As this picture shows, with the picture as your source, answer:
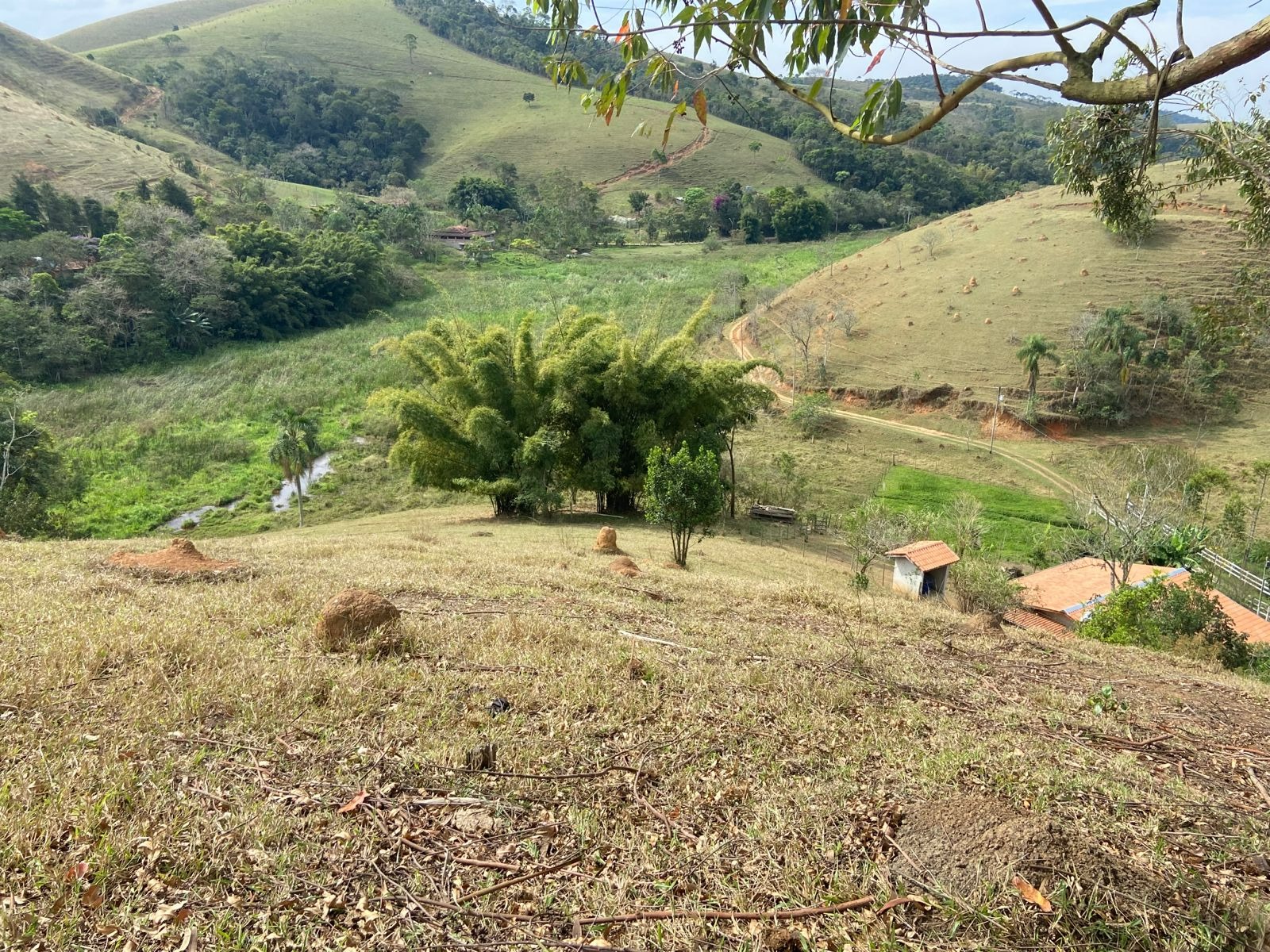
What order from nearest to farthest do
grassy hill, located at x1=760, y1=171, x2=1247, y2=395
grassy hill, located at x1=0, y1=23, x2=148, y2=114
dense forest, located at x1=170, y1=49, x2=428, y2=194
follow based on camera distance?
grassy hill, located at x1=760, y1=171, x2=1247, y2=395 → grassy hill, located at x1=0, y1=23, x2=148, y2=114 → dense forest, located at x1=170, y1=49, x2=428, y2=194

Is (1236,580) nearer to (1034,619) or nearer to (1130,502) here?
(1130,502)

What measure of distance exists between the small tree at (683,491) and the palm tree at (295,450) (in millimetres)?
12458

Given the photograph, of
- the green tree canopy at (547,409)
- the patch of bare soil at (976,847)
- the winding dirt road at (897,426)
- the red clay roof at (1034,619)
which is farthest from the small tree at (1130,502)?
the patch of bare soil at (976,847)

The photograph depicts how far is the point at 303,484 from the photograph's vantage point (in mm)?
25266

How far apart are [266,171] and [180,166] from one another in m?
19.6

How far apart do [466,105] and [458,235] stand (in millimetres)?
50445

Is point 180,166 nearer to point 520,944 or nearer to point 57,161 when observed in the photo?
point 57,161

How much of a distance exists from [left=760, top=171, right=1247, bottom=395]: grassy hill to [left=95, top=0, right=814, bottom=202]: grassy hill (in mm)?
42178

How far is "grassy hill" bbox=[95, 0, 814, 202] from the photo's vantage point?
89.9 meters

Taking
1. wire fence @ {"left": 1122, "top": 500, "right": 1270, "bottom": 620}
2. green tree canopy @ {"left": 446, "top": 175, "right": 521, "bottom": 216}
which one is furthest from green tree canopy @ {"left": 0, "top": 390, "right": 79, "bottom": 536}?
green tree canopy @ {"left": 446, "top": 175, "right": 521, "bottom": 216}

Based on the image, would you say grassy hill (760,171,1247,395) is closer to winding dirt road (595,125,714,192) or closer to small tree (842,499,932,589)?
small tree (842,499,932,589)

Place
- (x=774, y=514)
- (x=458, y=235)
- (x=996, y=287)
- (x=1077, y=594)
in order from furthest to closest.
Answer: (x=458, y=235), (x=996, y=287), (x=774, y=514), (x=1077, y=594)

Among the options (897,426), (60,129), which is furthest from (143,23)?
(897,426)

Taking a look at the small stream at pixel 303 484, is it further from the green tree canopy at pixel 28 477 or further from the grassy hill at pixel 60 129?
the grassy hill at pixel 60 129
